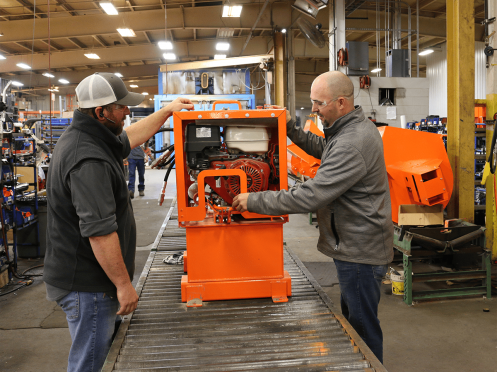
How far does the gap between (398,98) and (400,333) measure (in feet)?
18.0

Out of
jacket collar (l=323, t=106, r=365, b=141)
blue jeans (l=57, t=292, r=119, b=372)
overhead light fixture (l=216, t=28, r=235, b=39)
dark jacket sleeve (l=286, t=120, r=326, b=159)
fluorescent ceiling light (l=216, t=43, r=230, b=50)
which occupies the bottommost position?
blue jeans (l=57, t=292, r=119, b=372)

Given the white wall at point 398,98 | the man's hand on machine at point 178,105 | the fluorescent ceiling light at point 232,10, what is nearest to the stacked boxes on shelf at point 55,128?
the fluorescent ceiling light at point 232,10

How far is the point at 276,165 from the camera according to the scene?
2406mm

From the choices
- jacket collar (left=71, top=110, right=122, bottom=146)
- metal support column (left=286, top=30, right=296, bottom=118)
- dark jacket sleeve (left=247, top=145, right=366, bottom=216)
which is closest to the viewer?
jacket collar (left=71, top=110, right=122, bottom=146)

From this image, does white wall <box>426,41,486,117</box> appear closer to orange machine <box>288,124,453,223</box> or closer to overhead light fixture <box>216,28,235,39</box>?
overhead light fixture <box>216,28,235,39</box>

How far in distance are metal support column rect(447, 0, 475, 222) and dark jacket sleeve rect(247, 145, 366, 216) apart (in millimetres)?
3055

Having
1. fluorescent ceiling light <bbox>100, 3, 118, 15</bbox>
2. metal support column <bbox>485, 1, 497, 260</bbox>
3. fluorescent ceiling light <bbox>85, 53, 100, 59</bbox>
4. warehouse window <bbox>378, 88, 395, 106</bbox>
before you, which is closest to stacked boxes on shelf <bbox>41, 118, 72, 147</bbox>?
fluorescent ceiling light <bbox>85, 53, 100, 59</bbox>

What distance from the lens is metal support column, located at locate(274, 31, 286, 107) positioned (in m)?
11.7

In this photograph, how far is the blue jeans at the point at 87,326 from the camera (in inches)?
62.6

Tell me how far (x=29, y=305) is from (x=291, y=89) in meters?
9.42

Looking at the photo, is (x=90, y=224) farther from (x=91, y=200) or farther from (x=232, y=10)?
(x=232, y=10)

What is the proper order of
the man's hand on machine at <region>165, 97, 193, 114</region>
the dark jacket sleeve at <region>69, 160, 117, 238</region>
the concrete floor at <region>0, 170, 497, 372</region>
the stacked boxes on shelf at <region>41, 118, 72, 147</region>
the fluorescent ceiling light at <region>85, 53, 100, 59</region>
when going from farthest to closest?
the fluorescent ceiling light at <region>85, 53, 100, 59</region> < the stacked boxes on shelf at <region>41, 118, 72, 147</region> < the concrete floor at <region>0, 170, 497, 372</region> < the man's hand on machine at <region>165, 97, 193, 114</region> < the dark jacket sleeve at <region>69, 160, 117, 238</region>

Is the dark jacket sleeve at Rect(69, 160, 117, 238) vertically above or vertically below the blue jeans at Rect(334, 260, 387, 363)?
above

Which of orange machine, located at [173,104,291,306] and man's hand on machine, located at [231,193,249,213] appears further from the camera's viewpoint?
orange machine, located at [173,104,291,306]
